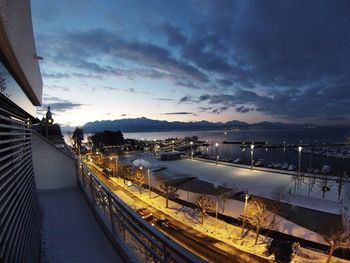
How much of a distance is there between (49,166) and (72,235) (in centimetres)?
482

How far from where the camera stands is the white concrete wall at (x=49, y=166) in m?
9.35

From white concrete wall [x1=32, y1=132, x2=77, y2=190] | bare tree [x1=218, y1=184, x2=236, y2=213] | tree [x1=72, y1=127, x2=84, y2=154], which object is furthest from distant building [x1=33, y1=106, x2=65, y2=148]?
tree [x1=72, y1=127, x2=84, y2=154]

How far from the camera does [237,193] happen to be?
29.3 meters

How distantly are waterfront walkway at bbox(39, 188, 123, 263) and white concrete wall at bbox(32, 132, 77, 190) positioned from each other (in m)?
1.58

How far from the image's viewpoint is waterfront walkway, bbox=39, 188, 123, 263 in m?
4.51

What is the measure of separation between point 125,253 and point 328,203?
2683 cm

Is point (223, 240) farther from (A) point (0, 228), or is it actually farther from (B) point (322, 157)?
(B) point (322, 157)

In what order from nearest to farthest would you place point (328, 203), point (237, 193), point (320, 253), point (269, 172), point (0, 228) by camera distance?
point (0, 228), point (320, 253), point (328, 203), point (237, 193), point (269, 172)

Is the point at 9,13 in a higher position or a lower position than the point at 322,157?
higher

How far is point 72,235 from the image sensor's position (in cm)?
539

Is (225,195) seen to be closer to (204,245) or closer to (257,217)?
(257,217)

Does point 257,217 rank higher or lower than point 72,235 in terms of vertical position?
lower

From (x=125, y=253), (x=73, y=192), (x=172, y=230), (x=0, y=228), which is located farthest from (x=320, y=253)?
(x=0, y=228)

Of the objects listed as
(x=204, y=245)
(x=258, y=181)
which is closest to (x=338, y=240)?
(x=204, y=245)
